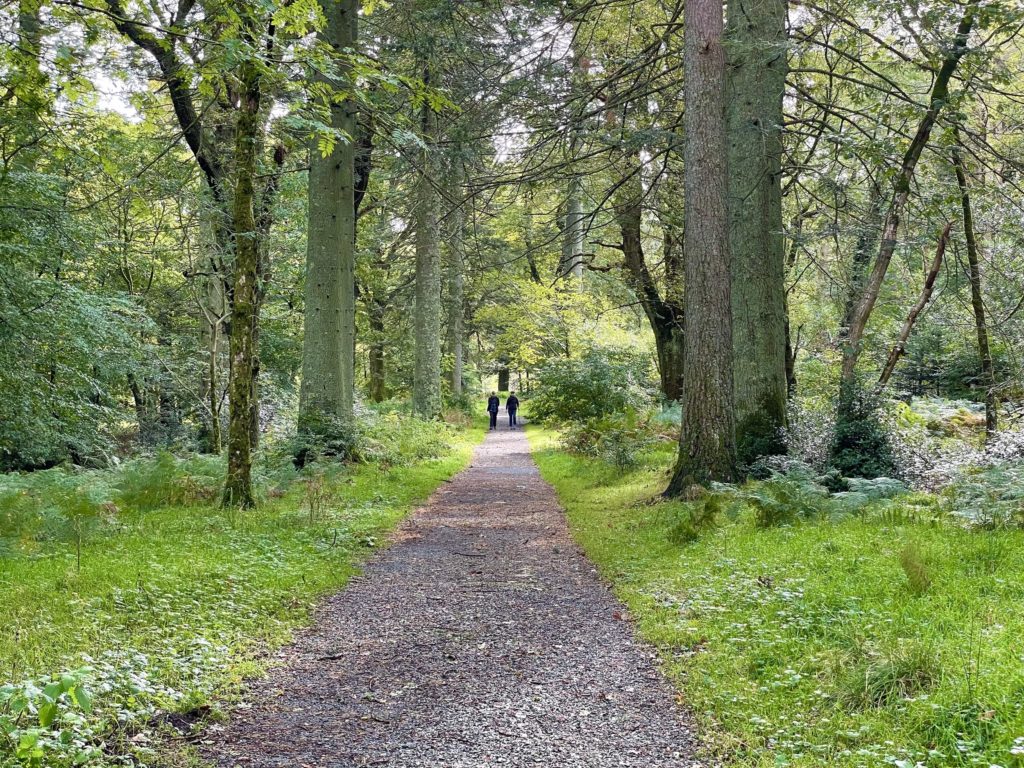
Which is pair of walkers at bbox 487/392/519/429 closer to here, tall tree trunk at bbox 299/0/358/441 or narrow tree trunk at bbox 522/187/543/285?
narrow tree trunk at bbox 522/187/543/285

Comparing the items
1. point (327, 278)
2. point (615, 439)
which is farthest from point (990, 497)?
point (327, 278)

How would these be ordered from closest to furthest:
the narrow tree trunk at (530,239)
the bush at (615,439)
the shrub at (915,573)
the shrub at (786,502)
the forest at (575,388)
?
the forest at (575,388) < the shrub at (915,573) < the shrub at (786,502) < the bush at (615,439) < the narrow tree trunk at (530,239)

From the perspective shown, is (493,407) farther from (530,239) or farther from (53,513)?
(53,513)

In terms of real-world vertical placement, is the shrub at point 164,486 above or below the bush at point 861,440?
below

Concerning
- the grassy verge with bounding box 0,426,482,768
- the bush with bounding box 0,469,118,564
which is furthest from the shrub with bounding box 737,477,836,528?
the bush with bounding box 0,469,118,564

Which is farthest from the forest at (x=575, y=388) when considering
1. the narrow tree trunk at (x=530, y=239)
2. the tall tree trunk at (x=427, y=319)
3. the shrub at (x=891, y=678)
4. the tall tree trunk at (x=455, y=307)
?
the tall tree trunk at (x=455, y=307)

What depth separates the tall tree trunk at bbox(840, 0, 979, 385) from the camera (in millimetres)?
8417

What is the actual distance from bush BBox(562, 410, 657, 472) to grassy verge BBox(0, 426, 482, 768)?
17.3ft

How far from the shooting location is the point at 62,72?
6047mm

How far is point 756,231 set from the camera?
961 centimetres

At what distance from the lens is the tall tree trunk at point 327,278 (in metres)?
12.0

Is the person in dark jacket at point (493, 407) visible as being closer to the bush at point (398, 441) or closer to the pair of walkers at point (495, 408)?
the pair of walkers at point (495, 408)

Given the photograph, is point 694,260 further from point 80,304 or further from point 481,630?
point 80,304

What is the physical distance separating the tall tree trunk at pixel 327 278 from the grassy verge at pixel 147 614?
372 centimetres
